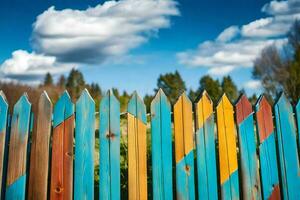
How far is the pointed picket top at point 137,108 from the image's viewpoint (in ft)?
10.5

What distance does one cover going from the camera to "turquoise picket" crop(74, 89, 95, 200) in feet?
10.2

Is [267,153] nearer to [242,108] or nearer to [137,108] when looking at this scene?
[242,108]

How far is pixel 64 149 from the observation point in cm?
312

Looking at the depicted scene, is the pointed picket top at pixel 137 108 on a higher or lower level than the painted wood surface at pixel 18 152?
higher

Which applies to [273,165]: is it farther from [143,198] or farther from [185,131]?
[143,198]

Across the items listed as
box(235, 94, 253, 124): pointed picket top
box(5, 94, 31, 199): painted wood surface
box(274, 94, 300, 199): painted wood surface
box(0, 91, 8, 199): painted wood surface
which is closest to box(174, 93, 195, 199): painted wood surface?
box(235, 94, 253, 124): pointed picket top

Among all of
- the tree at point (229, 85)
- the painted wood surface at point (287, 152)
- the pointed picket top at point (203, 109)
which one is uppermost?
the tree at point (229, 85)

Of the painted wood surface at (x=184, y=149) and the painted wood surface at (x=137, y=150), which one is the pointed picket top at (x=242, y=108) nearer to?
the painted wood surface at (x=184, y=149)

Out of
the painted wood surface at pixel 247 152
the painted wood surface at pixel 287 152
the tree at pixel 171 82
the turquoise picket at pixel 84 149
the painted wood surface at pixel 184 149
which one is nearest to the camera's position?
the turquoise picket at pixel 84 149

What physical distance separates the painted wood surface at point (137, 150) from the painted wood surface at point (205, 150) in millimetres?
480

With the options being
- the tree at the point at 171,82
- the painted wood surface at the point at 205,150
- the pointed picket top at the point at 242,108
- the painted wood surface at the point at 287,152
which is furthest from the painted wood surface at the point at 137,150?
the tree at the point at 171,82

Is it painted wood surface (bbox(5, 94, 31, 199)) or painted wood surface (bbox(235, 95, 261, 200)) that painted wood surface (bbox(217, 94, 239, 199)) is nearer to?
painted wood surface (bbox(235, 95, 261, 200))

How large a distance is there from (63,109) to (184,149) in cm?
110

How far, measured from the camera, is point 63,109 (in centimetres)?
316
